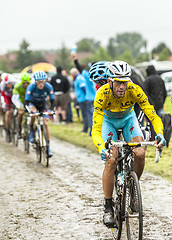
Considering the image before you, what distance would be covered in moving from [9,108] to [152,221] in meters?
9.37

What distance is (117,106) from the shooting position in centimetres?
525

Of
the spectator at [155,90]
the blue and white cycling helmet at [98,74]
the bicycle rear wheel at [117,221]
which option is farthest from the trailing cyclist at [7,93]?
the bicycle rear wheel at [117,221]

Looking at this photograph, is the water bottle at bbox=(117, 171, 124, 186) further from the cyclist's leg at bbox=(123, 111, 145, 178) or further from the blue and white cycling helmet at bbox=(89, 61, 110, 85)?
the blue and white cycling helmet at bbox=(89, 61, 110, 85)

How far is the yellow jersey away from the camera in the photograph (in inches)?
198

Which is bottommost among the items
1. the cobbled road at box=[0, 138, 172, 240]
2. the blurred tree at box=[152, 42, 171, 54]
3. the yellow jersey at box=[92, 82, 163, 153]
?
the cobbled road at box=[0, 138, 172, 240]

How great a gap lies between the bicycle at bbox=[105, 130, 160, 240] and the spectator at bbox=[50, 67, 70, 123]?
1318cm

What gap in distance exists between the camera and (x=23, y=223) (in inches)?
228

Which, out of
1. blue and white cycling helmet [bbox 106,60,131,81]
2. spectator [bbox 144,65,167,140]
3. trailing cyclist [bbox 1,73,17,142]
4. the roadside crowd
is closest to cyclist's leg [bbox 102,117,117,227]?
blue and white cycling helmet [bbox 106,60,131,81]

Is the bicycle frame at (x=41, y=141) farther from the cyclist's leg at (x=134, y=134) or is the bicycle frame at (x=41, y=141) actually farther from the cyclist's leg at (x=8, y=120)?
the cyclist's leg at (x=134, y=134)

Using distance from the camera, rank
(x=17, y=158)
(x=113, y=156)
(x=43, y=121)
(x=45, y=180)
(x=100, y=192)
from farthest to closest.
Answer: (x=17, y=158) < (x=43, y=121) < (x=45, y=180) < (x=100, y=192) < (x=113, y=156)

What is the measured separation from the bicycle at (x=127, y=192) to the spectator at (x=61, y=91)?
13.2 meters

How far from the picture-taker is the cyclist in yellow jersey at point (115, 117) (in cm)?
486

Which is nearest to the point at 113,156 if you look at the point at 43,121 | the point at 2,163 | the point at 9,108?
the point at 43,121

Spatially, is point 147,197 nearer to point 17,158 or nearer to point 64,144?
point 17,158
